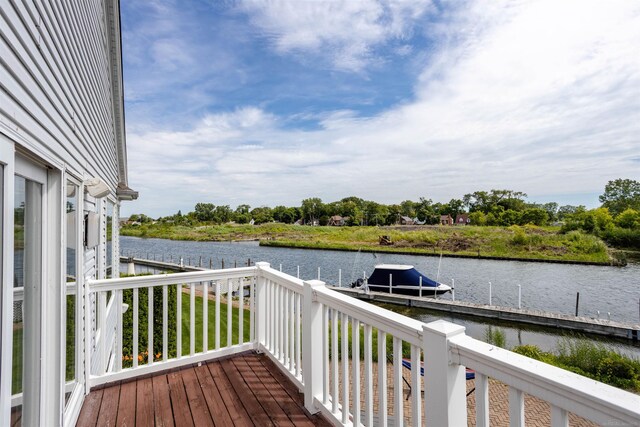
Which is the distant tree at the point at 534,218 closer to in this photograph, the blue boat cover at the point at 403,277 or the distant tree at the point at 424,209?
the distant tree at the point at 424,209

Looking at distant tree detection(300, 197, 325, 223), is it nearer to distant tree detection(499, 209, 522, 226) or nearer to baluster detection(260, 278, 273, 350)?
distant tree detection(499, 209, 522, 226)

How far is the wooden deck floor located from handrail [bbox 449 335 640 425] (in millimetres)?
1508

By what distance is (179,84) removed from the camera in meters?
10.5

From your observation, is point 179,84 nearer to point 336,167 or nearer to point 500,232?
point 336,167

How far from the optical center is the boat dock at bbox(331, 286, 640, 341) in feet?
30.7

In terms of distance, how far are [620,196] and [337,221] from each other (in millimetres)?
39313

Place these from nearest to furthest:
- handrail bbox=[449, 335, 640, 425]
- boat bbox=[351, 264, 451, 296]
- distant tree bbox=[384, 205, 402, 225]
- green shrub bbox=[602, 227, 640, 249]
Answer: handrail bbox=[449, 335, 640, 425]
boat bbox=[351, 264, 451, 296]
green shrub bbox=[602, 227, 640, 249]
distant tree bbox=[384, 205, 402, 225]

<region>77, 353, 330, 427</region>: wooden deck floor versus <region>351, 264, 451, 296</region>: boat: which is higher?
<region>77, 353, 330, 427</region>: wooden deck floor

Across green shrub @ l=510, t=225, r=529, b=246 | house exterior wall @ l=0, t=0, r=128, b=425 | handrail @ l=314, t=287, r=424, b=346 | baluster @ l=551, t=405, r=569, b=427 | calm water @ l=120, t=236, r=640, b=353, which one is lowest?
calm water @ l=120, t=236, r=640, b=353

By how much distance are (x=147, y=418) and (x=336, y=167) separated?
87.5 ft

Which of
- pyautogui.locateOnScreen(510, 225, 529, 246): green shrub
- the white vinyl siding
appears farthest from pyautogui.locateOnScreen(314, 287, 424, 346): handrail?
pyautogui.locateOnScreen(510, 225, 529, 246): green shrub

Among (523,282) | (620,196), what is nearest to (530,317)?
(523,282)

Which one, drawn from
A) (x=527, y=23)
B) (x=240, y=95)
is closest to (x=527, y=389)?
(x=527, y=23)

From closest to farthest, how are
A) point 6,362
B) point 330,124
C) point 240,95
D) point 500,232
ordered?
point 6,362 < point 240,95 < point 330,124 < point 500,232
